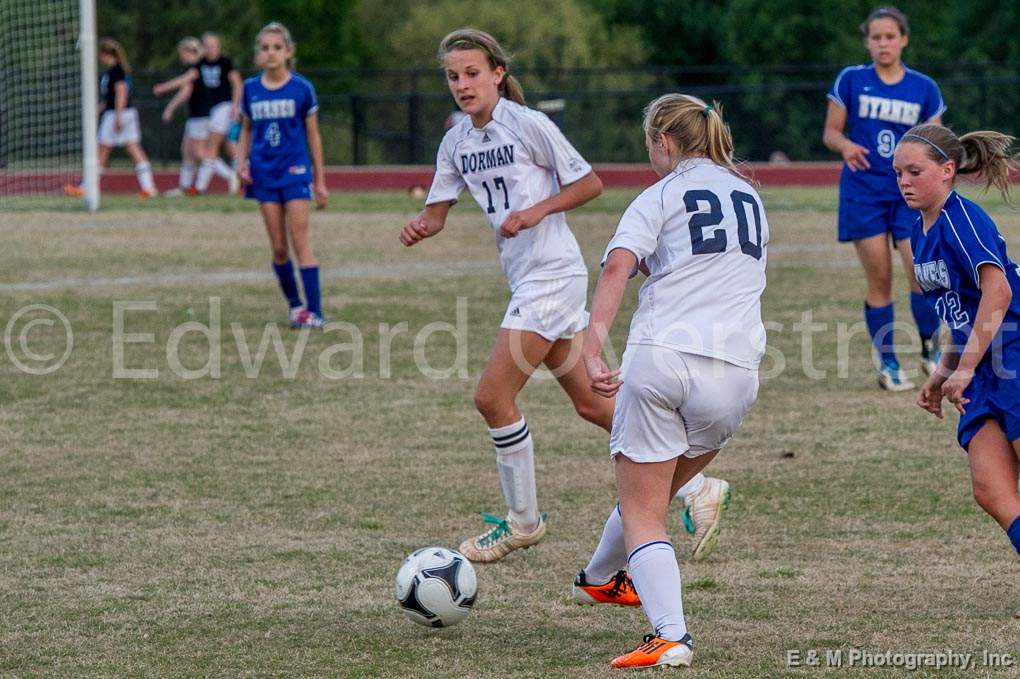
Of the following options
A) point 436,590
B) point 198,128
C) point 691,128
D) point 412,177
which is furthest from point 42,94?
point 691,128

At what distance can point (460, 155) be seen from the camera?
231 inches

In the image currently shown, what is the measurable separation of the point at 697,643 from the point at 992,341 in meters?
1.29

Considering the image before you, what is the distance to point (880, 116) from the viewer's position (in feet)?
29.0

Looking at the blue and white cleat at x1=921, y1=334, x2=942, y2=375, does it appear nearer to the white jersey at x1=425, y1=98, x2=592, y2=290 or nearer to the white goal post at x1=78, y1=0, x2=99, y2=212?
the white jersey at x1=425, y1=98, x2=592, y2=290

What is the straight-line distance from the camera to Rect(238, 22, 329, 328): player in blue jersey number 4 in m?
10.9

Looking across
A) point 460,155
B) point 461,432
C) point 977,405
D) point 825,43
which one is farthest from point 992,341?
point 825,43

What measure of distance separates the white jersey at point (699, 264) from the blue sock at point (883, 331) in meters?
4.71

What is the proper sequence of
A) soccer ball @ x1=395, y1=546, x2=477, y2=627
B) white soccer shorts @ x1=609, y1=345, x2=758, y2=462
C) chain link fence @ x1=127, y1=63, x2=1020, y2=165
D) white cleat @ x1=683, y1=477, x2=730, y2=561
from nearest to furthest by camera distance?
white soccer shorts @ x1=609, y1=345, x2=758, y2=462
soccer ball @ x1=395, y1=546, x2=477, y2=627
white cleat @ x1=683, y1=477, x2=730, y2=561
chain link fence @ x1=127, y1=63, x2=1020, y2=165

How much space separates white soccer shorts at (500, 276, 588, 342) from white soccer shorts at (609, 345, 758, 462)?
4.26 ft

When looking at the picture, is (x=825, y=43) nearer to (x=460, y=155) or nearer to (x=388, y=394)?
(x=388, y=394)

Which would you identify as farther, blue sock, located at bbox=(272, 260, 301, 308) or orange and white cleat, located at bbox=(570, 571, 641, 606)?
blue sock, located at bbox=(272, 260, 301, 308)

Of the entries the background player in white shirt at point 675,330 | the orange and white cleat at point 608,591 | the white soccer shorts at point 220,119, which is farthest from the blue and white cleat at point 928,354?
the white soccer shorts at point 220,119

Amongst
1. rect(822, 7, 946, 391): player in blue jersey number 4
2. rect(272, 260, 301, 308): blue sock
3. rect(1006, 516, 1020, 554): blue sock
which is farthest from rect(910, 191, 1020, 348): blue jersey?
rect(272, 260, 301, 308): blue sock

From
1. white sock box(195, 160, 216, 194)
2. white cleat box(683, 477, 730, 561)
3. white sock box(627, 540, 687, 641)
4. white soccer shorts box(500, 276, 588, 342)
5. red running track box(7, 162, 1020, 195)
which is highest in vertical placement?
white soccer shorts box(500, 276, 588, 342)
